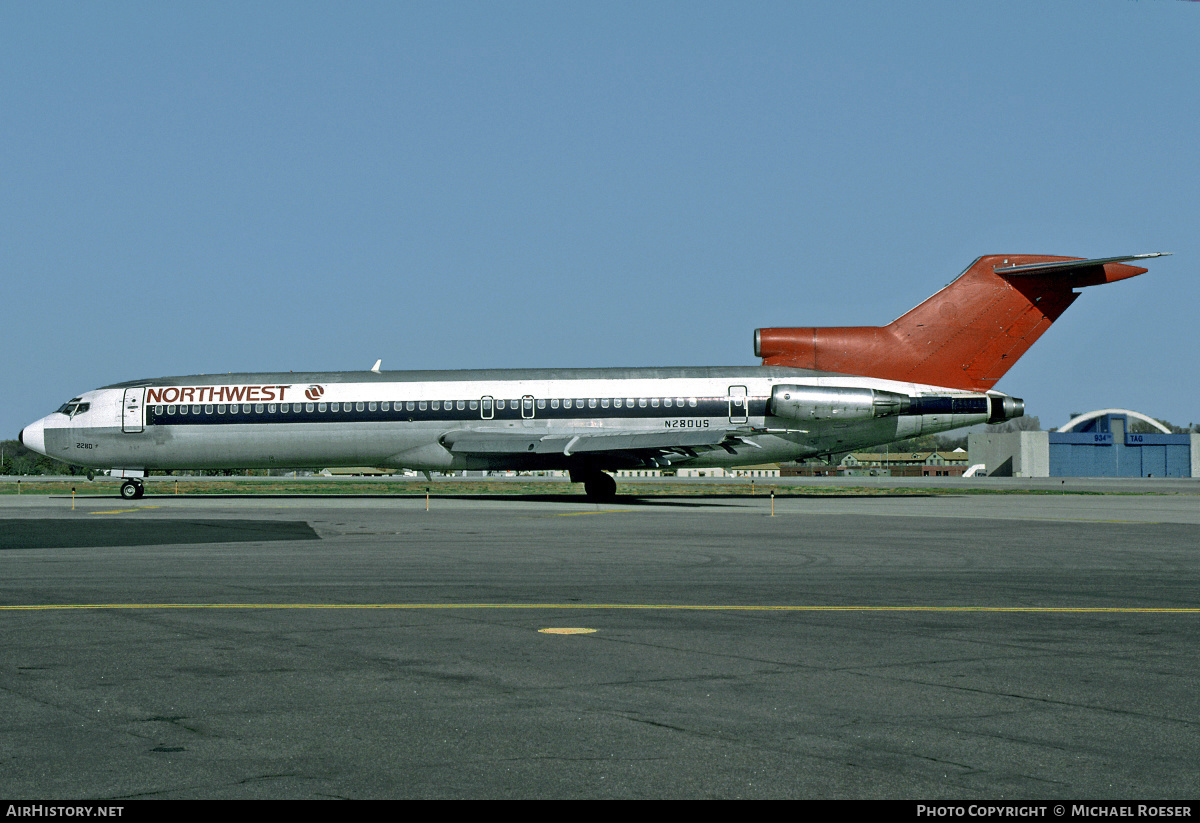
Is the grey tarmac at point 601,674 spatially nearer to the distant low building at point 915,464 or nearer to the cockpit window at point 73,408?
the cockpit window at point 73,408

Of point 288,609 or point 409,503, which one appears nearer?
point 288,609

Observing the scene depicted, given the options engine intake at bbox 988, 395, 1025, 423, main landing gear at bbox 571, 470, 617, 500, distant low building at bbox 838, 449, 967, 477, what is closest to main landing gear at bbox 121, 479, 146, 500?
main landing gear at bbox 571, 470, 617, 500

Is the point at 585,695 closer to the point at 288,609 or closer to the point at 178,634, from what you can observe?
the point at 178,634

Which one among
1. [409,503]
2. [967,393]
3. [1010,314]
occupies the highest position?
[1010,314]

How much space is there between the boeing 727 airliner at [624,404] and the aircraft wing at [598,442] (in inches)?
3.7

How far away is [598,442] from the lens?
34188mm

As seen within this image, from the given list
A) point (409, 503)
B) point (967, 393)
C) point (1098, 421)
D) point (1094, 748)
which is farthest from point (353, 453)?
point (1098, 421)

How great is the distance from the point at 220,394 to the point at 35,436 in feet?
22.6

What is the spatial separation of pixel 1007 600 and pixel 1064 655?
330cm

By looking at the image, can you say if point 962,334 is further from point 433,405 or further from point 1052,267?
point 433,405

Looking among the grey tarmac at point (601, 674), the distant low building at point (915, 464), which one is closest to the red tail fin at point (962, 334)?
the grey tarmac at point (601, 674)

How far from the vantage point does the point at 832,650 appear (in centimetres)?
877

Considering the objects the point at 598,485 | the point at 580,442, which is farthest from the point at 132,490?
the point at 598,485

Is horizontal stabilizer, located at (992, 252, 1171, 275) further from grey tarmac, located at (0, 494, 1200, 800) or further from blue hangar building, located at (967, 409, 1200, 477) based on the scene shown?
blue hangar building, located at (967, 409, 1200, 477)
